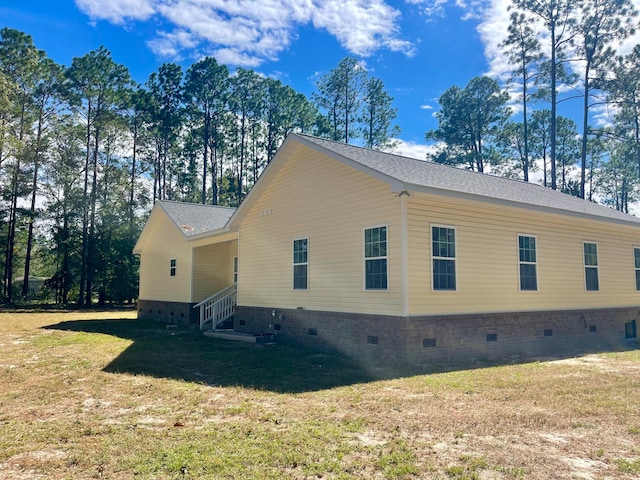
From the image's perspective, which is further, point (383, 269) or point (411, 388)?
point (383, 269)

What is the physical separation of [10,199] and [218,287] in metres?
21.0

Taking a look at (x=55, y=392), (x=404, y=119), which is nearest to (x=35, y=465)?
(x=55, y=392)

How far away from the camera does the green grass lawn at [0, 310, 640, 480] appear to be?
410 cm

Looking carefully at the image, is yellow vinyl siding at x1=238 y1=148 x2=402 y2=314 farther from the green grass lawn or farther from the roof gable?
the roof gable

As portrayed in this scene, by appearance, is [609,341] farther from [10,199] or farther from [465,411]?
[10,199]


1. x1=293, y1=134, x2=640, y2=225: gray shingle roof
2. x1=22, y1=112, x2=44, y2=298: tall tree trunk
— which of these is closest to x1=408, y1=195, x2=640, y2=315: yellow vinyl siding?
x1=293, y1=134, x2=640, y2=225: gray shingle roof

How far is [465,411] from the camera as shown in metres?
5.89

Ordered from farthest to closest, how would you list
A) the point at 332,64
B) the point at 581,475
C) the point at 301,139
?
the point at 332,64 → the point at 301,139 → the point at 581,475

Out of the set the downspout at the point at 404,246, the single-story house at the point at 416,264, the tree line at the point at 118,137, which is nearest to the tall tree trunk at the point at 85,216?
the tree line at the point at 118,137

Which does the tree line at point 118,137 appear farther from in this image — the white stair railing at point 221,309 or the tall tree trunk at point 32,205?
the white stair railing at point 221,309

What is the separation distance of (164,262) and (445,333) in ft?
51.0

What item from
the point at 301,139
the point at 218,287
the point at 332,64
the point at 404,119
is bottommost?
the point at 218,287

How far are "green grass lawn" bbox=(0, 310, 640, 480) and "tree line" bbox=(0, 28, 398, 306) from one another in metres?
25.3

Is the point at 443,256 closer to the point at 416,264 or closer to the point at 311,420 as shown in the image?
the point at 416,264
